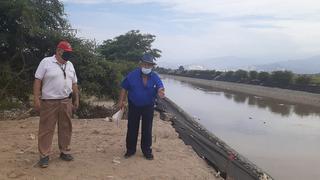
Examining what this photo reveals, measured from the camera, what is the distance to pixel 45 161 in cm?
723

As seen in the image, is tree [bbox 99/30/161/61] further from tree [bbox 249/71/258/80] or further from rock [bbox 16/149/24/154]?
rock [bbox 16/149/24/154]

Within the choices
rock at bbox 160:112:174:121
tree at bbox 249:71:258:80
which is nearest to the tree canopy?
rock at bbox 160:112:174:121

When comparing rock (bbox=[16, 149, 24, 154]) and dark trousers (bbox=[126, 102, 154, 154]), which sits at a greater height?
dark trousers (bbox=[126, 102, 154, 154])

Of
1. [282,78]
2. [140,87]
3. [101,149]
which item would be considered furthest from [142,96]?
[282,78]

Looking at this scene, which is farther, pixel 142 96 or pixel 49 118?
pixel 142 96

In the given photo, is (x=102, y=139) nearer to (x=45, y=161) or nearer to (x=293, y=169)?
(x=45, y=161)

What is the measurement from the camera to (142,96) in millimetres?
8055

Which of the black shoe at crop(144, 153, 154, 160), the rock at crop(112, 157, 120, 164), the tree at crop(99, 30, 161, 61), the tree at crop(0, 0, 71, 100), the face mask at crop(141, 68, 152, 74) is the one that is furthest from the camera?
the tree at crop(99, 30, 161, 61)

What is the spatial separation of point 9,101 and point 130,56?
35.7 meters

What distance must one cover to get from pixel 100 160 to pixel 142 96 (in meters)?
1.20

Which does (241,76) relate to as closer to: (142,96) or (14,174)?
(142,96)

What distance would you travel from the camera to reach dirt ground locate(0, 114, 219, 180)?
23.2 feet

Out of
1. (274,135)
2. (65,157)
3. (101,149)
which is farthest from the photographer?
(274,135)

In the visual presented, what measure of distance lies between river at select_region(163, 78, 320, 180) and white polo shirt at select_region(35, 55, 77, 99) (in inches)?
234
